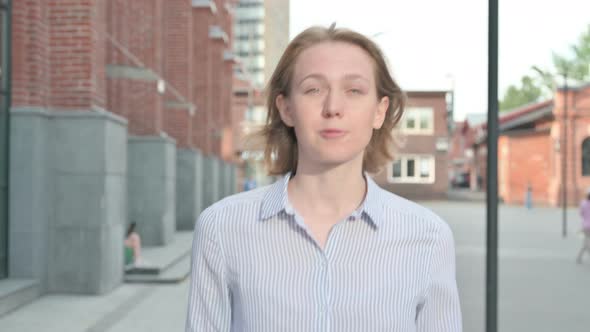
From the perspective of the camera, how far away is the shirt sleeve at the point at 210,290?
199cm

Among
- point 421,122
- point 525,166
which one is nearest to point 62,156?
point 525,166

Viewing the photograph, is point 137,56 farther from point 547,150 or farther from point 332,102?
point 547,150

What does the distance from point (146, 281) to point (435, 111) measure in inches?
1762

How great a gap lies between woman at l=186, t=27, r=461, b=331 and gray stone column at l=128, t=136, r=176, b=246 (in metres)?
14.9

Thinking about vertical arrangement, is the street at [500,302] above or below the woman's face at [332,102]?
below

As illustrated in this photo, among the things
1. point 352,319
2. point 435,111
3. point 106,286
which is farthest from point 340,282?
point 435,111

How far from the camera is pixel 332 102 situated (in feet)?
6.37

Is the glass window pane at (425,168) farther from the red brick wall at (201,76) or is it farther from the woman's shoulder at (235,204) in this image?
the woman's shoulder at (235,204)

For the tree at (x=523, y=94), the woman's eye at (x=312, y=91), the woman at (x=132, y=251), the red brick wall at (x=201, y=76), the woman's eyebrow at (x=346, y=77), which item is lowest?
the woman at (x=132, y=251)

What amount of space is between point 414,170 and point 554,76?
24474mm

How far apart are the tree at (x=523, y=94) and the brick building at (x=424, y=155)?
31792 millimetres

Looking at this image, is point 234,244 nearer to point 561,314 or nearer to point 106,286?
point 561,314

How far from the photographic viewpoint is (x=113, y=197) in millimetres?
10516

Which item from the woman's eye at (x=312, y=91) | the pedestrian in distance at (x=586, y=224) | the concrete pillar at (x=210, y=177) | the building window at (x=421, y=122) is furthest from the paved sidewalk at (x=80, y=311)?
the building window at (x=421, y=122)
